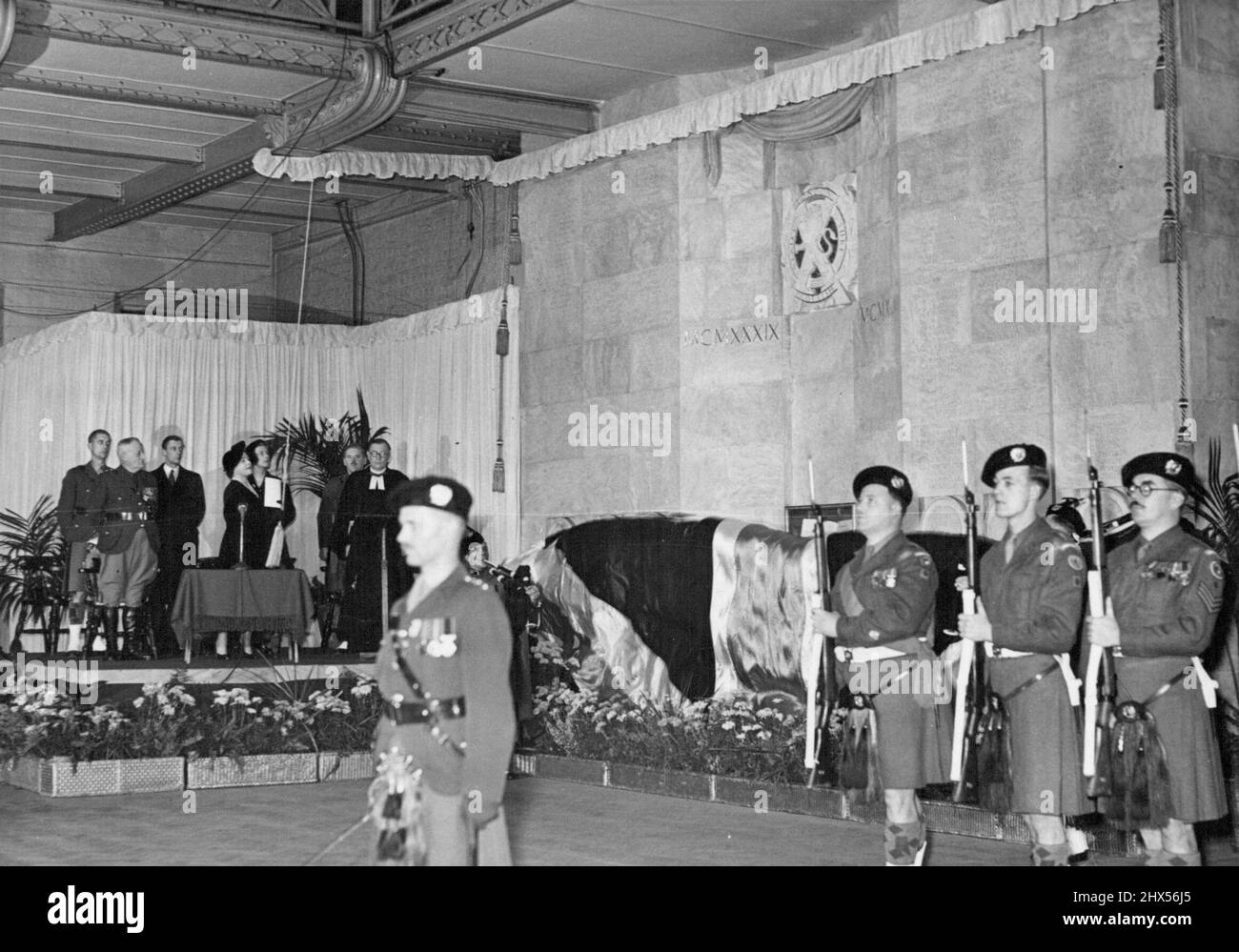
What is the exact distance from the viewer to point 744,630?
1019 cm

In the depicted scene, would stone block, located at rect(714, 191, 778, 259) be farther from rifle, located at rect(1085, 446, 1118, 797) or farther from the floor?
rifle, located at rect(1085, 446, 1118, 797)

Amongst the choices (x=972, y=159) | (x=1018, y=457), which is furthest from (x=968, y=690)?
(x=972, y=159)

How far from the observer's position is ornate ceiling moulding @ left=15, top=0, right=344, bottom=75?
12.4m

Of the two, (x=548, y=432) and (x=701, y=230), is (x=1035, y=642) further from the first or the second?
(x=548, y=432)

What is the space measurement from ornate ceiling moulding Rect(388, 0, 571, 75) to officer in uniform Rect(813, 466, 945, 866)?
23.1 feet

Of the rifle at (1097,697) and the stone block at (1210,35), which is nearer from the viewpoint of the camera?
the rifle at (1097,697)

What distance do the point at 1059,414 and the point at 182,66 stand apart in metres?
8.34

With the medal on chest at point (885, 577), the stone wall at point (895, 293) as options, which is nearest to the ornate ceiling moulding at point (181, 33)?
the stone wall at point (895, 293)
